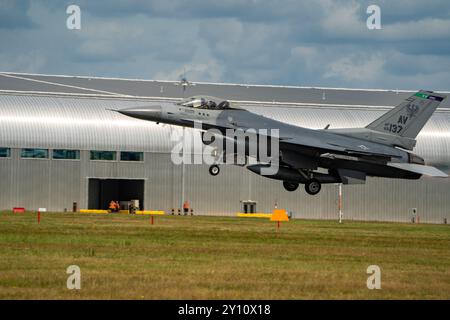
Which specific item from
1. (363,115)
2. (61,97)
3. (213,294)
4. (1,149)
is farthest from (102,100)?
(213,294)

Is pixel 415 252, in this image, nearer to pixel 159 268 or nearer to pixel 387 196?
pixel 159 268

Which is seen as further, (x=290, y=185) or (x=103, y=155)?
(x=103, y=155)

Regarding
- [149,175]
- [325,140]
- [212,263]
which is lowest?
[212,263]

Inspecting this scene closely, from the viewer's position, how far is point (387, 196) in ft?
226

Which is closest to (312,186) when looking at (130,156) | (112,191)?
(130,156)

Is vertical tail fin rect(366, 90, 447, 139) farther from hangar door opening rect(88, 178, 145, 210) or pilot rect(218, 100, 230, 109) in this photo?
hangar door opening rect(88, 178, 145, 210)

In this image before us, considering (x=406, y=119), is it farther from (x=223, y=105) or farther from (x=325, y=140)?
(x=223, y=105)

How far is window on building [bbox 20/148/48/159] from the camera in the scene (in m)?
63.8

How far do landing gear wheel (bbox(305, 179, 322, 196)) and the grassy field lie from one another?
2.06m

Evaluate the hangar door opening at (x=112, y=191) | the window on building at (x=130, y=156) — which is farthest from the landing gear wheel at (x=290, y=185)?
the hangar door opening at (x=112, y=191)

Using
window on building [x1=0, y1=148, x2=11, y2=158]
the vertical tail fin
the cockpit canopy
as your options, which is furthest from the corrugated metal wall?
the cockpit canopy

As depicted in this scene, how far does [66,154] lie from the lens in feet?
212

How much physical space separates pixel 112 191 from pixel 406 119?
1268 inches
